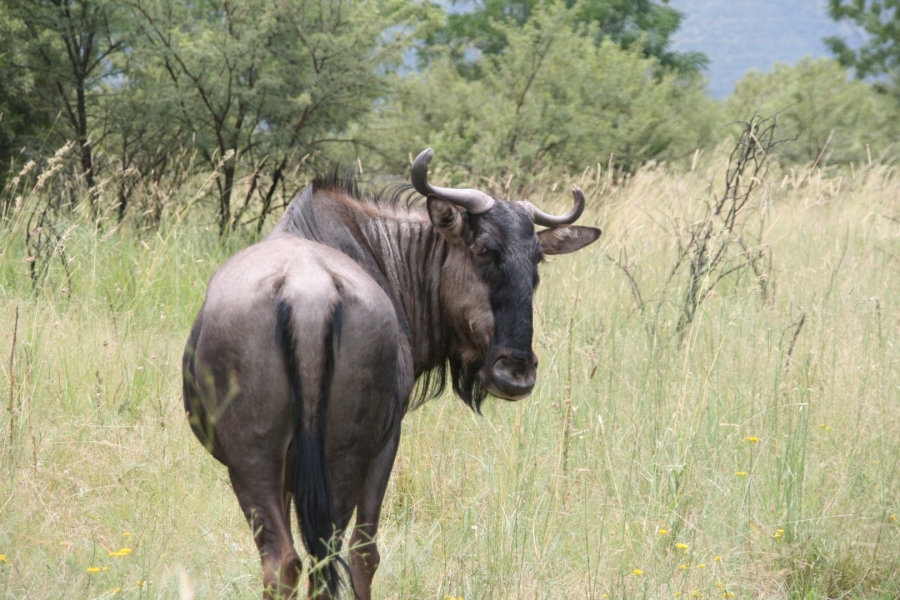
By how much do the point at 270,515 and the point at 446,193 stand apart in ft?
4.59

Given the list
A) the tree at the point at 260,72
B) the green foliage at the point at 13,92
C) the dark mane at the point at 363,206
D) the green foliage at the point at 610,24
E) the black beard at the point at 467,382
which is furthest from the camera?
the green foliage at the point at 610,24

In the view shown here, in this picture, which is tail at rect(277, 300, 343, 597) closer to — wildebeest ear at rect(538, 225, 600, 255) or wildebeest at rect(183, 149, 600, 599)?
wildebeest at rect(183, 149, 600, 599)

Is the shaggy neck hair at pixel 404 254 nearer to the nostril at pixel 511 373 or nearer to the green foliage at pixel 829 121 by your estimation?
the nostril at pixel 511 373

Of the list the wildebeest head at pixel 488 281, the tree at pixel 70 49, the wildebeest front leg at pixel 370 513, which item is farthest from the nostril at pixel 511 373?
the tree at pixel 70 49

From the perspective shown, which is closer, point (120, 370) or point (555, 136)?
point (120, 370)

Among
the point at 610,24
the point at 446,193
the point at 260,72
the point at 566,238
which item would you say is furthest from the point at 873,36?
the point at 446,193

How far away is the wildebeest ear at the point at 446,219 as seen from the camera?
3656mm

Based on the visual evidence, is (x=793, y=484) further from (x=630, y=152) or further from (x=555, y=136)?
(x=630, y=152)

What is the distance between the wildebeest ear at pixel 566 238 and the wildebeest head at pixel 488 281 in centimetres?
43

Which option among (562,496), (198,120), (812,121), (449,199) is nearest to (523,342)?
(449,199)

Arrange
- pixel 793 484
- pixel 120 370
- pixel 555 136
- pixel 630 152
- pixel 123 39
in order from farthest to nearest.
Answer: pixel 630 152 → pixel 555 136 → pixel 123 39 → pixel 120 370 → pixel 793 484

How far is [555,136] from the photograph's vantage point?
38.2 ft

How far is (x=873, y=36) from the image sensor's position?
113ft

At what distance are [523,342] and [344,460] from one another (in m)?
0.94
